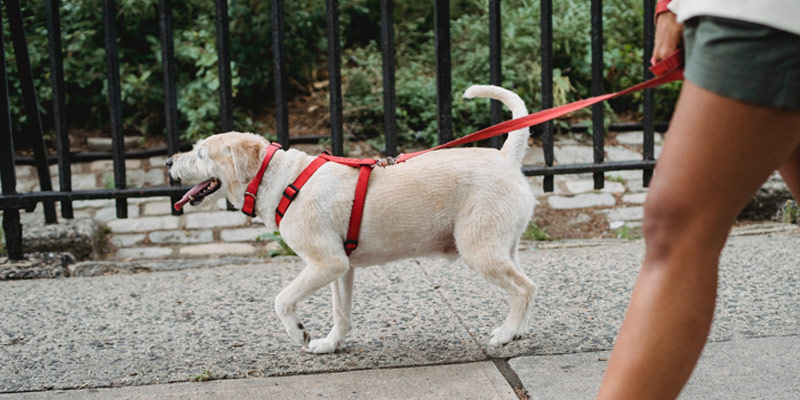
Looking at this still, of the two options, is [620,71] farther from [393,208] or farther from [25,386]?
[25,386]

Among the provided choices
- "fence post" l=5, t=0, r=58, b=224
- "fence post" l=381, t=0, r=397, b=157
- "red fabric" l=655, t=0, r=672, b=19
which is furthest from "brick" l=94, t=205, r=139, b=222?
"red fabric" l=655, t=0, r=672, b=19

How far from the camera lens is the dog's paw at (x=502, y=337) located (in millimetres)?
3037

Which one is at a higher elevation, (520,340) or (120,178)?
(120,178)

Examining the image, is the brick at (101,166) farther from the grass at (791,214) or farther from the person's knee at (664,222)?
the person's knee at (664,222)

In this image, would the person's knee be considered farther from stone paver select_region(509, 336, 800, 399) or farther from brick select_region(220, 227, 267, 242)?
brick select_region(220, 227, 267, 242)

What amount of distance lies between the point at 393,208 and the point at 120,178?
2172 millimetres

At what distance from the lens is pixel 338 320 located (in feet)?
10.1

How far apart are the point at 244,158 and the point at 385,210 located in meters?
0.59

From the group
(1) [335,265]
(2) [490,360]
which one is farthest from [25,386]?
(2) [490,360]

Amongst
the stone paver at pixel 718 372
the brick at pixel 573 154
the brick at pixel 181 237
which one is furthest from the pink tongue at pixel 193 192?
the brick at pixel 573 154

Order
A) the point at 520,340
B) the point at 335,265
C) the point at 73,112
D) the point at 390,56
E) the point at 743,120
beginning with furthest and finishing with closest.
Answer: the point at 73,112 → the point at 390,56 → the point at 520,340 → the point at 335,265 → the point at 743,120

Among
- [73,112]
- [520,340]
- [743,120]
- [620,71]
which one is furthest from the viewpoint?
[73,112]

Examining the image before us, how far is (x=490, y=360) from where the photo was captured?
2949 mm

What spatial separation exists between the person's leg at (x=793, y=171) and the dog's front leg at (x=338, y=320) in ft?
5.52
